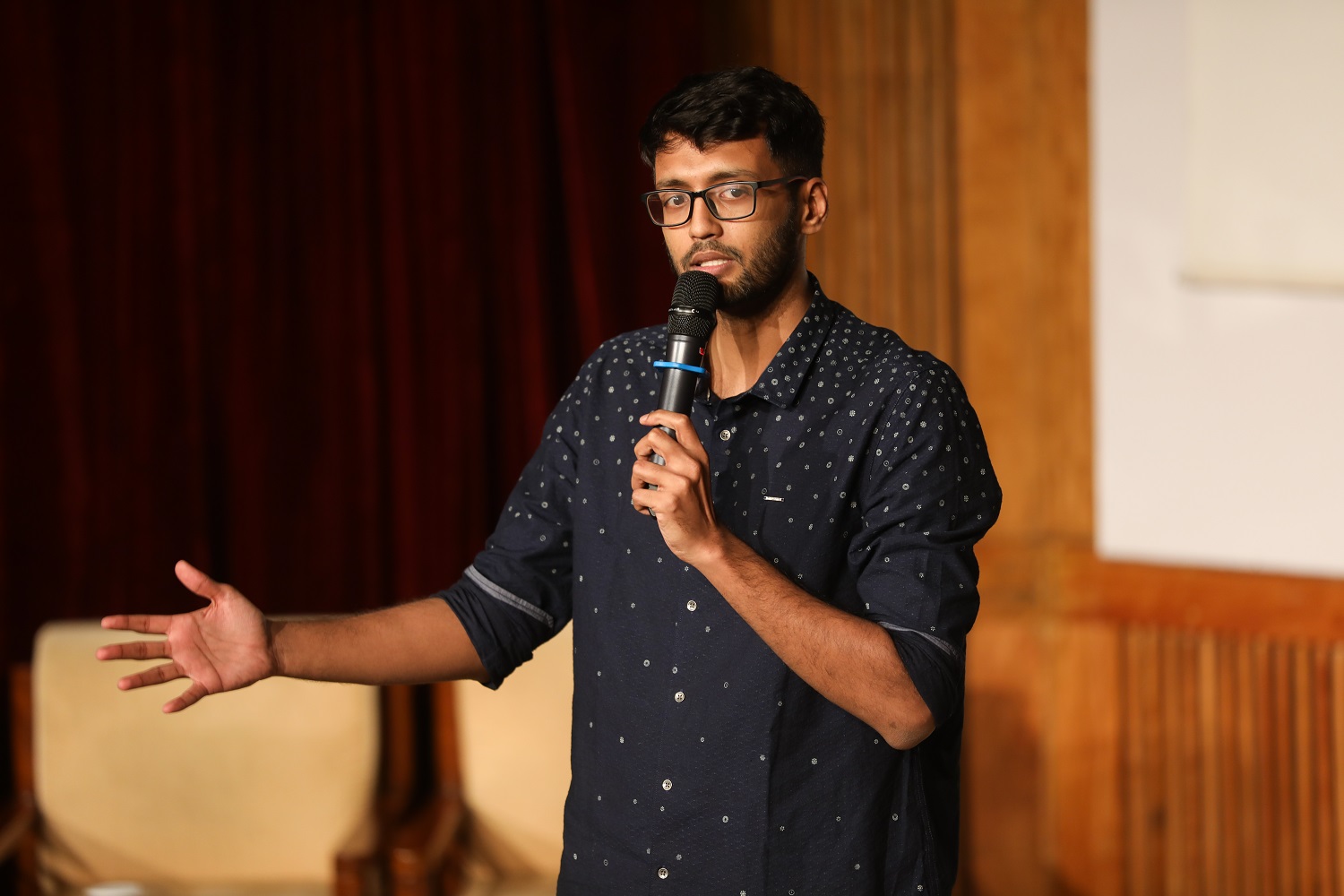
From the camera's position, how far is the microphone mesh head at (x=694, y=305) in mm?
1240

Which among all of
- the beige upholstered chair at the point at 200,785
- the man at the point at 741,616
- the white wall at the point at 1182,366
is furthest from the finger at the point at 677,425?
the white wall at the point at 1182,366

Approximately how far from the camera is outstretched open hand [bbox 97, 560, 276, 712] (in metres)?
1.35

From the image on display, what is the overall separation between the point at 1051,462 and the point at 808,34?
3.42 feet

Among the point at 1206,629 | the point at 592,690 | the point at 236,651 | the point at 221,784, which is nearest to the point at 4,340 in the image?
the point at 221,784

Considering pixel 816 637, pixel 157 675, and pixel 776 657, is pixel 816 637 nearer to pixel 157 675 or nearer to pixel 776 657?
pixel 776 657

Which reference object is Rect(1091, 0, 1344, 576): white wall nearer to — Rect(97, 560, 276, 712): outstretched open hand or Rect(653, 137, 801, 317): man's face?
Rect(653, 137, 801, 317): man's face

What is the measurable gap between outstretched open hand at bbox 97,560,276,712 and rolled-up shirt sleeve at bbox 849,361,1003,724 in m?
0.62

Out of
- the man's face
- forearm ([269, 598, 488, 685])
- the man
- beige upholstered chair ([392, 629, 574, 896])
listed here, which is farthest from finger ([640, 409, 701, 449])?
beige upholstered chair ([392, 629, 574, 896])

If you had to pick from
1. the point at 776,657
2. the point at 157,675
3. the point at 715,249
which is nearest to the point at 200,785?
the point at 157,675

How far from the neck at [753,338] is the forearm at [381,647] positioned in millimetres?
407

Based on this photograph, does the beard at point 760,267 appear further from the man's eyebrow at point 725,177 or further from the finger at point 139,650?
the finger at point 139,650

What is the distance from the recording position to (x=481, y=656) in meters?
1.48

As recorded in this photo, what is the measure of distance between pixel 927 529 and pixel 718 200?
39 cm

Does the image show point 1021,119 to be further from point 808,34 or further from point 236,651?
point 236,651
